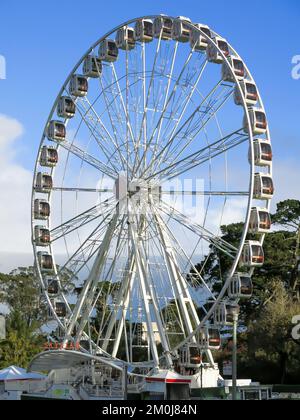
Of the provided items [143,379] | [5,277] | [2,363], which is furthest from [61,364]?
[5,277]

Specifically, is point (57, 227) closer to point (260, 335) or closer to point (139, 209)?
point (139, 209)

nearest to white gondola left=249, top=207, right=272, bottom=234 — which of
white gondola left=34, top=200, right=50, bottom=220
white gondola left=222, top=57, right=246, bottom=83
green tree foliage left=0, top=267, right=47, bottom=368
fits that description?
white gondola left=222, top=57, right=246, bottom=83

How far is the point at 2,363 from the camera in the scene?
61.9 meters

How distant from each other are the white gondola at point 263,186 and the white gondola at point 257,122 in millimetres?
2011

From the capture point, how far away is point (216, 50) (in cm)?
3825

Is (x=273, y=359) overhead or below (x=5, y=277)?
below

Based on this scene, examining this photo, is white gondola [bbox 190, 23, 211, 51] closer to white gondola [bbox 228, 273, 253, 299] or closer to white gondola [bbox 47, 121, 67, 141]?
white gondola [bbox 47, 121, 67, 141]

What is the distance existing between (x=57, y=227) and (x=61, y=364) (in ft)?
22.6

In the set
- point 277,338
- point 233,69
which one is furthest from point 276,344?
point 233,69

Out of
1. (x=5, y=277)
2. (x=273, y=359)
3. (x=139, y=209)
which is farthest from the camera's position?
(x=5, y=277)

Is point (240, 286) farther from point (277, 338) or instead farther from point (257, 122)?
point (277, 338)

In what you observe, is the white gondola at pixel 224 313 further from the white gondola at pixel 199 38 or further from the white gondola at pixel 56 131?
the white gondola at pixel 56 131

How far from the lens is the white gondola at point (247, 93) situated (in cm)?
3662

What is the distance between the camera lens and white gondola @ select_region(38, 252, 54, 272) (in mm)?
43812
